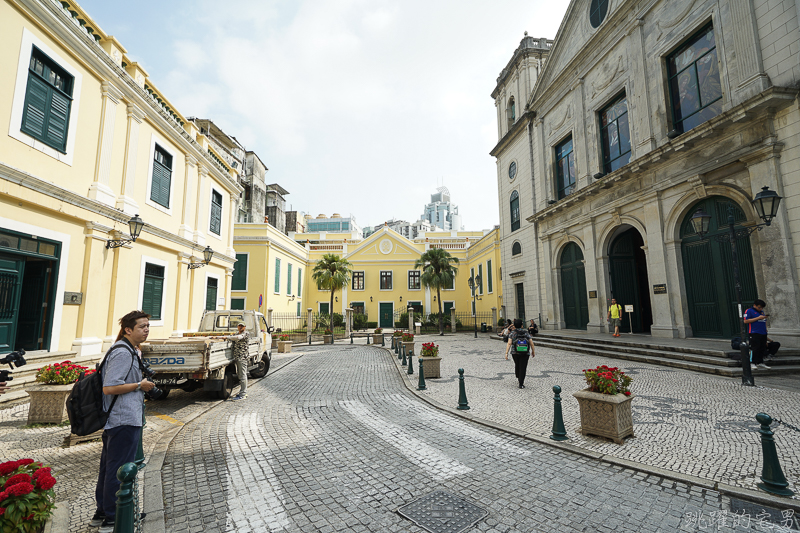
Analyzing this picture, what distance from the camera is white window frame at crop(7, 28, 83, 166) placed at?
7930 mm

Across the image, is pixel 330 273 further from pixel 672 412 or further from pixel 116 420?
pixel 116 420

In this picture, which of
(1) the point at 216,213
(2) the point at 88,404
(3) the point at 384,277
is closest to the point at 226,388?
(2) the point at 88,404

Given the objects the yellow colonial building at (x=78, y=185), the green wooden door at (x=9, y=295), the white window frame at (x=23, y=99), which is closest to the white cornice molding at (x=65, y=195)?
the yellow colonial building at (x=78, y=185)

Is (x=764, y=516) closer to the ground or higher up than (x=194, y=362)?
closer to the ground

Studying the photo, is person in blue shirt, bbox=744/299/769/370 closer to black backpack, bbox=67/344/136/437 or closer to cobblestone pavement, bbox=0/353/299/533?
black backpack, bbox=67/344/136/437

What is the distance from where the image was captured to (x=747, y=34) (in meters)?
10.6

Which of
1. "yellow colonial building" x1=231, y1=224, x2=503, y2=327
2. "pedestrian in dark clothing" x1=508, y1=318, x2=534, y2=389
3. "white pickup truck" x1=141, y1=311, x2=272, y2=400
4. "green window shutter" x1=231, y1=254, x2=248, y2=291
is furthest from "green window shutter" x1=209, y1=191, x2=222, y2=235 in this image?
"pedestrian in dark clothing" x1=508, y1=318, x2=534, y2=389

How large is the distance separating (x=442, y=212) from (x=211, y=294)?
110m

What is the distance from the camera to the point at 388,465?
447 centimetres

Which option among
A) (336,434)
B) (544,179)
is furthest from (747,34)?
(336,434)

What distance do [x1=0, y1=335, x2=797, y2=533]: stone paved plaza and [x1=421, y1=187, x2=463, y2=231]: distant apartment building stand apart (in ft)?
368

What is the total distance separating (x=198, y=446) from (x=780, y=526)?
21.5 ft

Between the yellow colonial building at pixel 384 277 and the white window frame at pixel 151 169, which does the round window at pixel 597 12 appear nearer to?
the yellow colonial building at pixel 384 277

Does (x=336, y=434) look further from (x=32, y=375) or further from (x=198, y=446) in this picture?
(x=32, y=375)
